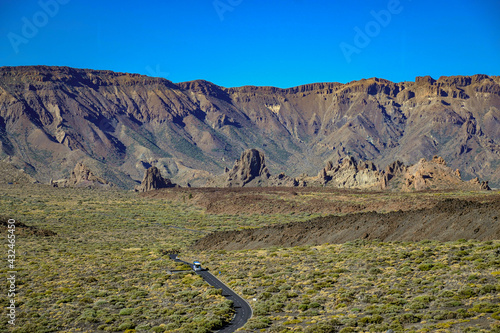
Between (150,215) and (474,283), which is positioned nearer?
(474,283)

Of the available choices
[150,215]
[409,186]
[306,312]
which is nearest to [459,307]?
[306,312]

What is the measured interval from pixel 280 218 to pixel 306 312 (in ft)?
243

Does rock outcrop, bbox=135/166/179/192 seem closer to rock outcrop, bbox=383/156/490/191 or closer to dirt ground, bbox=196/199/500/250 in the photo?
rock outcrop, bbox=383/156/490/191

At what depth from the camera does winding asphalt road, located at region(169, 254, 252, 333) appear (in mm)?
31938

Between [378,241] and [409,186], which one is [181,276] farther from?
[409,186]

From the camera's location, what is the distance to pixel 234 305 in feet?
121

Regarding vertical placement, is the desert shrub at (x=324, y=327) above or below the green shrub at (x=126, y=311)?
above

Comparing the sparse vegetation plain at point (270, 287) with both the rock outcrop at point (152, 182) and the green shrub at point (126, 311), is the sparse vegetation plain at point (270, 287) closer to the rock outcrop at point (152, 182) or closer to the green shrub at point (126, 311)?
the green shrub at point (126, 311)

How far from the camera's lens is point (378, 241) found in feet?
179

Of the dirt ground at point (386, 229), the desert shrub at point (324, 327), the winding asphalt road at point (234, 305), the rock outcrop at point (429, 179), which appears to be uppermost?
the rock outcrop at point (429, 179)

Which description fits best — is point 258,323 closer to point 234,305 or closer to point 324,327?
point 324,327

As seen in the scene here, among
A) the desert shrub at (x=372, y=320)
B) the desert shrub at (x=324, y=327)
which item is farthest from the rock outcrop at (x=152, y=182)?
the desert shrub at (x=372, y=320)

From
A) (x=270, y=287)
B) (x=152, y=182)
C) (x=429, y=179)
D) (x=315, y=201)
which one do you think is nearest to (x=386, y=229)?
(x=270, y=287)

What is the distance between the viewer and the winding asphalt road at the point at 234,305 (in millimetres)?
31938
